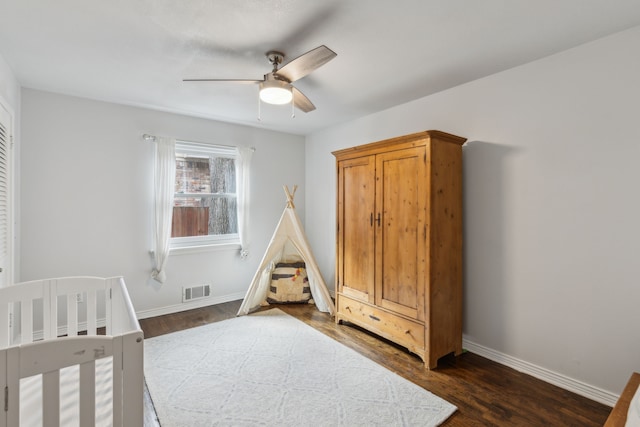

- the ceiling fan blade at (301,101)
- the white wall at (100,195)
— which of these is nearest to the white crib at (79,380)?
the ceiling fan blade at (301,101)

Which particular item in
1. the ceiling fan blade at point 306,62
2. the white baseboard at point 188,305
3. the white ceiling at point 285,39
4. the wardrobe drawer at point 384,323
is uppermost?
Answer: the white ceiling at point 285,39

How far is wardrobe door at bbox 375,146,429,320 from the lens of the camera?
99.8 inches

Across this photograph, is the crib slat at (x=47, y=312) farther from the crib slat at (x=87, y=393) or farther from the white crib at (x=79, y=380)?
the crib slat at (x=87, y=393)

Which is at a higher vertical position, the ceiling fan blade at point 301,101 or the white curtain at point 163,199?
the ceiling fan blade at point 301,101

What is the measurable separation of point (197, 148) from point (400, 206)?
258 cm

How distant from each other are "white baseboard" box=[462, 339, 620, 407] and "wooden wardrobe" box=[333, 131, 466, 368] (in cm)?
18

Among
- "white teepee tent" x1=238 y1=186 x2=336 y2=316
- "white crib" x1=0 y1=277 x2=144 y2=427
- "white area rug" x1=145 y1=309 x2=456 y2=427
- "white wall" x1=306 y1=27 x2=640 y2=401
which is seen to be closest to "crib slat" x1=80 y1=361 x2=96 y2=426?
"white crib" x1=0 y1=277 x2=144 y2=427

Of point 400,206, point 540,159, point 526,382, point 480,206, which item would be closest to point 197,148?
point 400,206

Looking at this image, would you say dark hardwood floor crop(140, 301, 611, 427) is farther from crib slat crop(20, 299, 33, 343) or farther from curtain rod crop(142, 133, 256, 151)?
curtain rod crop(142, 133, 256, 151)

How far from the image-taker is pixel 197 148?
3.83 m

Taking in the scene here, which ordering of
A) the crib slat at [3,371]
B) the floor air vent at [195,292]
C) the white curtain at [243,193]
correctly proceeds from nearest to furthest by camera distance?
the crib slat at [3,371] < the floor air vent at [195,292] < the white curtain at [243,193]

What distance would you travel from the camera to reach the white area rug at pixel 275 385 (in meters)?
1.90

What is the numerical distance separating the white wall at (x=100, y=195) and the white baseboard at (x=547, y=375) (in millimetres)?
2986

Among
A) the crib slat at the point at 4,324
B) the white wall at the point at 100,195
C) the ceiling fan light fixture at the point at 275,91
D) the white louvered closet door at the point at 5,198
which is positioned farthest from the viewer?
the white wall at the point at 100,195
